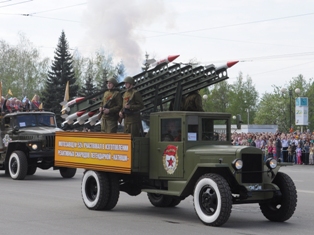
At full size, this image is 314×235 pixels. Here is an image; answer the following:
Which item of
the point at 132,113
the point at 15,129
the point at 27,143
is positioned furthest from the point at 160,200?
the point at 15,129

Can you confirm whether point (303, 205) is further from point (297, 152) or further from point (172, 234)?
point (297, 152)

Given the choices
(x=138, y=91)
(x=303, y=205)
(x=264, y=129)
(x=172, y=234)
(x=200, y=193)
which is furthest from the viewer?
(x=264, y=129)

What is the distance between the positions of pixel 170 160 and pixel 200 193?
1079mm

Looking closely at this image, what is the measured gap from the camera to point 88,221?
1130 cm

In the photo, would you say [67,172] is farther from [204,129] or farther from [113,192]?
[204,129]

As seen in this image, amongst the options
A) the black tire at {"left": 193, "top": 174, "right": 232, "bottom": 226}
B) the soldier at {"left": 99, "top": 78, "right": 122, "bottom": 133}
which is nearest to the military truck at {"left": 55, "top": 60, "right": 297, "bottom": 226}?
the black tire at {"left": 193, "top": 174, "right": 232, "bottom": 226}

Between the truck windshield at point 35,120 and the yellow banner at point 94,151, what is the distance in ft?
27.7

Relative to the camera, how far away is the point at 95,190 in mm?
13023

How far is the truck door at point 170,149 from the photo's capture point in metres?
11.6

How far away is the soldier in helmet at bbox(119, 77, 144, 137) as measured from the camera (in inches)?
499

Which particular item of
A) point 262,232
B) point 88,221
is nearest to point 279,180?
point 262,232

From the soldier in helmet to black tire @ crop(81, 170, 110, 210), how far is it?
100cm

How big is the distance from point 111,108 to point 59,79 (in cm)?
5274

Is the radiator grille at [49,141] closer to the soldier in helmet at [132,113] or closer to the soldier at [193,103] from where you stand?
the soldier in helmet at [132,113]
